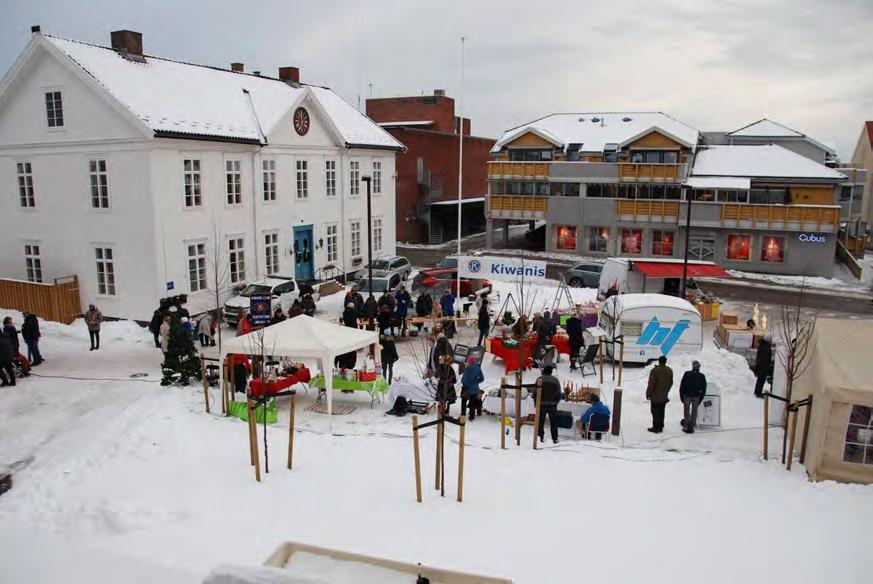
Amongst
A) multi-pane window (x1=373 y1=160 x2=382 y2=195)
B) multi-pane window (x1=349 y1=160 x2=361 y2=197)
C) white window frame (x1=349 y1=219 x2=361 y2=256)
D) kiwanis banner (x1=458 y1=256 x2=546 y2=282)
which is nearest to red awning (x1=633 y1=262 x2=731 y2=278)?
kiwanis banner (x1=458 y1=256 x2=546 y2=282)

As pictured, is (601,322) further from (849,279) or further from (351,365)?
(849,279)

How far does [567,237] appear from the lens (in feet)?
143

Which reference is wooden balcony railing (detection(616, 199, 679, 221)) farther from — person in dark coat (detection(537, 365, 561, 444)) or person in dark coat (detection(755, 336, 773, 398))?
person in dark coat (detection(537, 365, 561, 444))

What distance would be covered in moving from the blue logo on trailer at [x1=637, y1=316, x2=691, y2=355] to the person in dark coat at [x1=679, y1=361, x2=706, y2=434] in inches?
206

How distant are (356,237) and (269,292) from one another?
10.4m

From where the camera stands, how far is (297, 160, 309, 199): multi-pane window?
30.0 m

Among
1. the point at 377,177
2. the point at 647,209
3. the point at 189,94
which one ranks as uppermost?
the point at 189,94

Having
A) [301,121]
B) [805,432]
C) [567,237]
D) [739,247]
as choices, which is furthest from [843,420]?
[567,237]

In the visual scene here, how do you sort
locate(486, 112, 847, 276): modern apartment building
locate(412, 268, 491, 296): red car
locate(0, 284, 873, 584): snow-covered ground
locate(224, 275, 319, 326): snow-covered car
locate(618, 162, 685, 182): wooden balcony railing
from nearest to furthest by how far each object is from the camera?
locate(0, 284, 873, 584): snow-covered ground < locate(224, 275, 319, 326): snow-covered car < locate(412, 268, 491, 296): red car < locate(486, 112, 847, 276): modern apartment building < locate(618, 162, 685, 182): wooden balcony railing

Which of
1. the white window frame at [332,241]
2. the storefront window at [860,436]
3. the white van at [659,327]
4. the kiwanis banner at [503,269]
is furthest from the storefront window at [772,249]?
the storefront window at [860,436]

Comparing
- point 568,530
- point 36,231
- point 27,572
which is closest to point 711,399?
point 568,530

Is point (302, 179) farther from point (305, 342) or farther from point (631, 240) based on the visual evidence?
point (631, 240)

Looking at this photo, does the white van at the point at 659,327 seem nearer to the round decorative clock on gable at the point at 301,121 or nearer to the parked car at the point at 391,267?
the parked car at the point at 391,267

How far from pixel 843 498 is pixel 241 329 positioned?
46.4 feet
